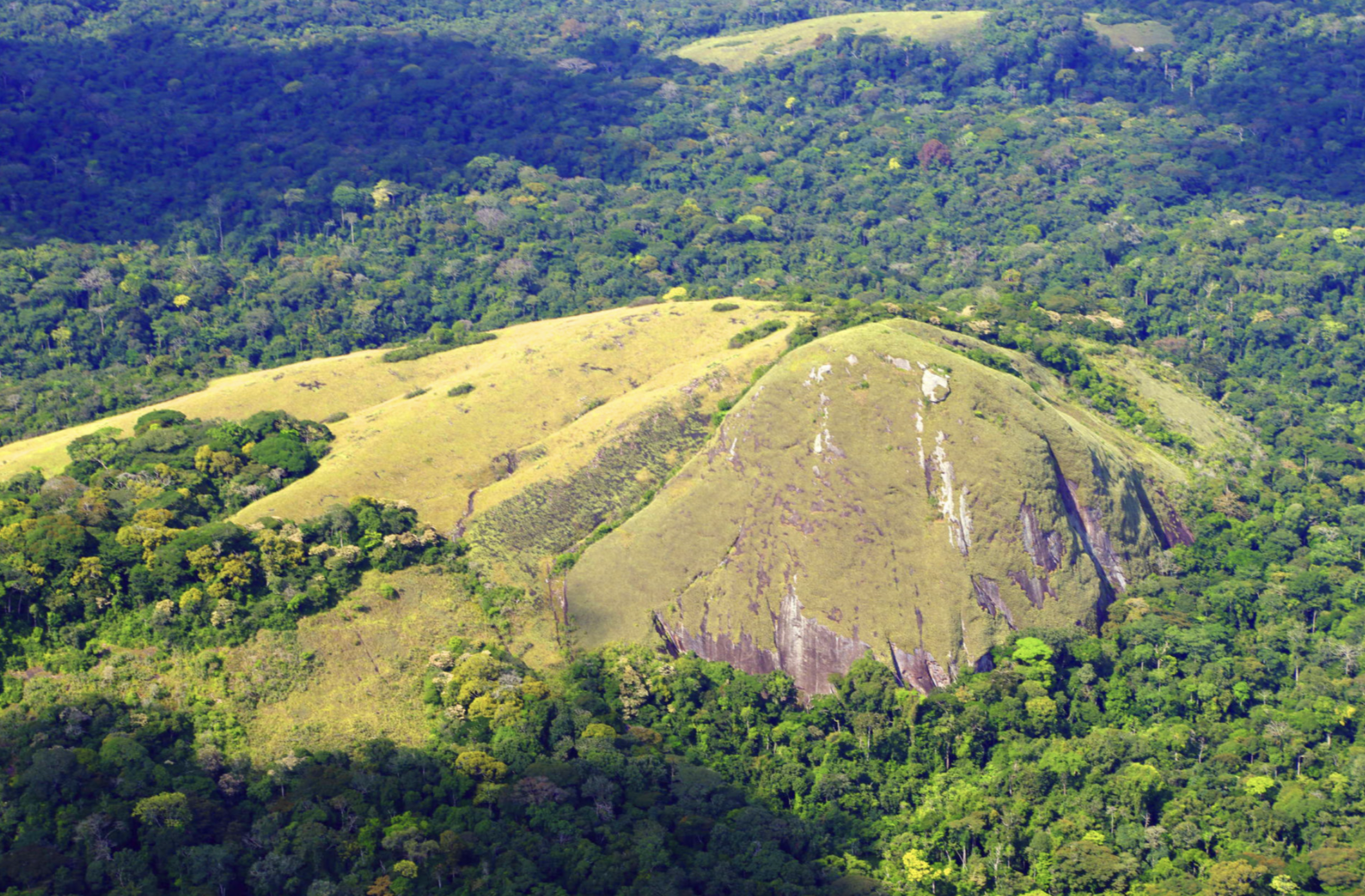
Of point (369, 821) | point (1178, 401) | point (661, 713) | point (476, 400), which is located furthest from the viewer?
point (1178, 401)

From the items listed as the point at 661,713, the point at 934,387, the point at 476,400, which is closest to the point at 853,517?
the point at 934,387

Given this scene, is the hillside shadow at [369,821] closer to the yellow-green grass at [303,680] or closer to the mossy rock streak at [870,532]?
the yellow-green grass at [303,680]

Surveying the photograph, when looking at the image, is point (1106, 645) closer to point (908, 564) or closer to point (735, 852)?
point (908, 564)

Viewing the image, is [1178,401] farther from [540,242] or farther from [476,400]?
[540,242]

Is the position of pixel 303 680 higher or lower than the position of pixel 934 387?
lower

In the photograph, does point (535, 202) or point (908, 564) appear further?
point (535, 202)

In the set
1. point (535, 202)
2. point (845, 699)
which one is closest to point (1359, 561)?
point (845, 699)
